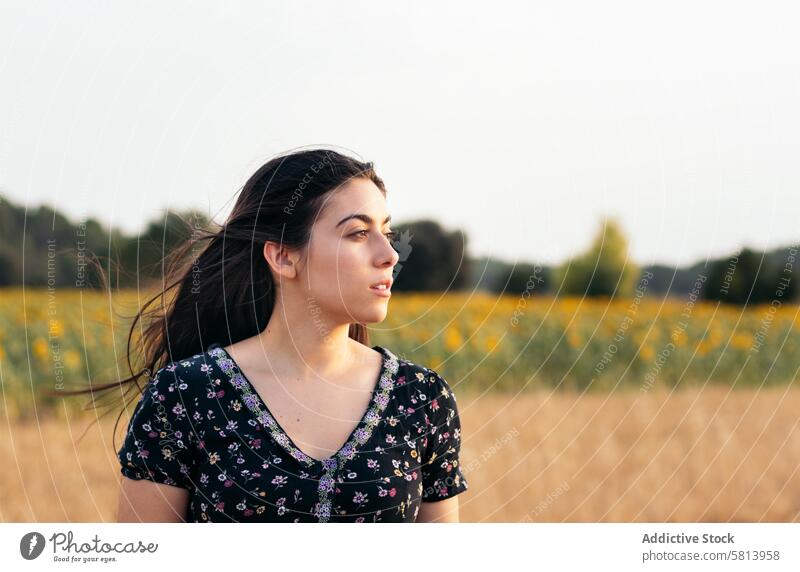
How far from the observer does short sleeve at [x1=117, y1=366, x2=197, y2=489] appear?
263 cm

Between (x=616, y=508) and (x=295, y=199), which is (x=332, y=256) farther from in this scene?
(x=616, y=508)

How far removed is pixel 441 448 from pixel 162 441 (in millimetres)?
853

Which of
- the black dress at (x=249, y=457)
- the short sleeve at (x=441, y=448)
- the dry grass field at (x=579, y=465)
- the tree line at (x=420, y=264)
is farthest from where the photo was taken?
the dry grass field at (x=579, y=465)

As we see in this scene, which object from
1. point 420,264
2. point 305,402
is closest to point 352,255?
point 305,402

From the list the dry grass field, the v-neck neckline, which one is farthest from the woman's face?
the dry grass field

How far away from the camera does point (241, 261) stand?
3002 millimetres

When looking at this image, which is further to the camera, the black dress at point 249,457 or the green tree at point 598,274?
the green tree at point 598,274

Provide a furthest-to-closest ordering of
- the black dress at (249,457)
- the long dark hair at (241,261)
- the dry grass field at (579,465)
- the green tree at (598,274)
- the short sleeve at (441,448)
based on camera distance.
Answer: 1. the green tree at (598,274)
2. the dry grass field at (579,465)
3. the short sleeve at (441,448)
4. the long dark hair at (241,261)
5. the black dress at (249,457)

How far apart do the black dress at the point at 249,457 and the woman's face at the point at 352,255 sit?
33cm

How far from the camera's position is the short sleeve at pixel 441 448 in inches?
112

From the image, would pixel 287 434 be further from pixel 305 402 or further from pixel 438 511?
pixel 438 511

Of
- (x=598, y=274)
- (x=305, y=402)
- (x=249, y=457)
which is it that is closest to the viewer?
(x=249, y=457)
